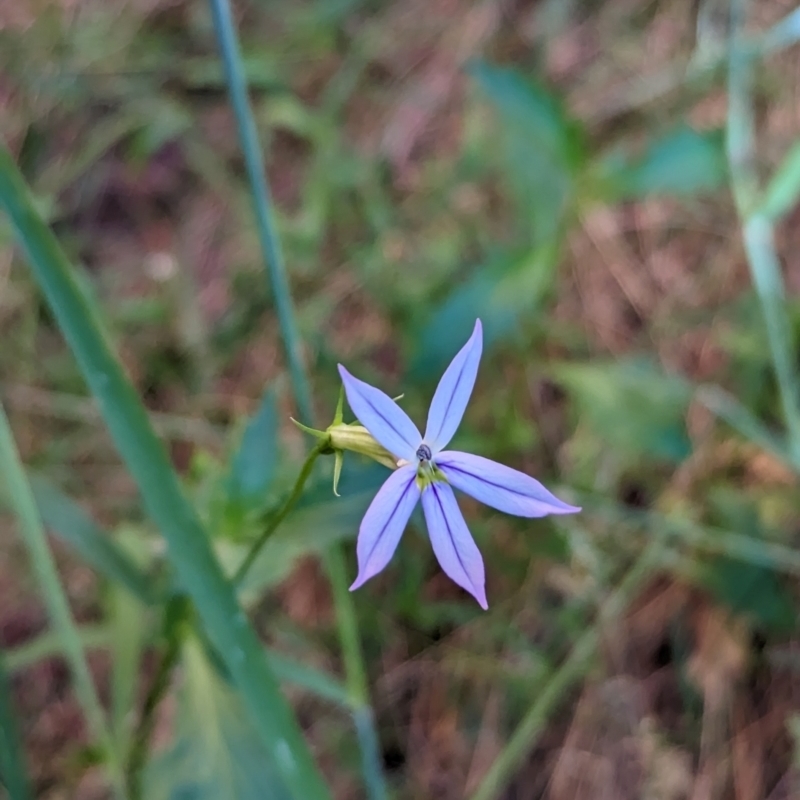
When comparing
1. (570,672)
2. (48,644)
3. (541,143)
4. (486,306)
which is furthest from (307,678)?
(541,143)

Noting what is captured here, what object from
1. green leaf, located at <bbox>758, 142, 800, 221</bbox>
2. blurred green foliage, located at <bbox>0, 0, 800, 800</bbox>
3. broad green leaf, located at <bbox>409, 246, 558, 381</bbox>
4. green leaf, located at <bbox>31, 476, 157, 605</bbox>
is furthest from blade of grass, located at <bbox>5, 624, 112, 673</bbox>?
green leaf, located at <bbox>758, 142, 800, 221</bbox>

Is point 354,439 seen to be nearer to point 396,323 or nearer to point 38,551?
point 38,551

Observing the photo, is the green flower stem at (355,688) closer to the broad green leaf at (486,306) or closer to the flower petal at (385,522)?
the broad green leaf at (486,306)

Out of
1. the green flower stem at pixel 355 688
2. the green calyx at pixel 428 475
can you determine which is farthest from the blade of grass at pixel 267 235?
the green calyx at pixel 428 475

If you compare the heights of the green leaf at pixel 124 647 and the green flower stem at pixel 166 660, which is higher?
the green leaf at pixel 124 647

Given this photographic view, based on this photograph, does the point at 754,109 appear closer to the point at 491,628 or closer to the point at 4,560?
the point at 491,628

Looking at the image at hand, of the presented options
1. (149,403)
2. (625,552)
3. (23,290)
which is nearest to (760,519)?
(625,552)

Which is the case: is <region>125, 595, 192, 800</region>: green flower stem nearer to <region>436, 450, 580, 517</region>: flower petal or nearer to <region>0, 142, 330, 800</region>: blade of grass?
<region>0, 142, 330, 800</region>: blade of grass
